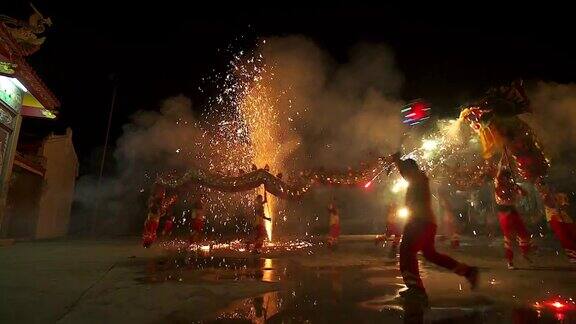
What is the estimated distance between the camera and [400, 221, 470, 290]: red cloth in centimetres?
486

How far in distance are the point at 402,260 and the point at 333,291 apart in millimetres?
1013

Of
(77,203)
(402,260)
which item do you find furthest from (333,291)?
(77,203)

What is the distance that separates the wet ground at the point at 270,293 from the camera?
3877 millimetres

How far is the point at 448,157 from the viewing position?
38.0ft

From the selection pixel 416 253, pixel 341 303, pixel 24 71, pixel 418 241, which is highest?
pixel 24 71

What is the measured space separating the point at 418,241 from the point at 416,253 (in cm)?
16

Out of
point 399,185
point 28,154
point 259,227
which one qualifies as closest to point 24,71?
point 259,227

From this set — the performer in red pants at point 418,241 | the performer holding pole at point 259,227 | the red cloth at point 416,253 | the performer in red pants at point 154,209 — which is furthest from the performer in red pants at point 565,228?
the performer in red pants at point 154,209

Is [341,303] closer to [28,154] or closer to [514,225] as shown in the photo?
[514,225]

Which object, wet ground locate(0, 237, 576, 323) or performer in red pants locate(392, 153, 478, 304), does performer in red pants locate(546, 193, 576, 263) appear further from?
performer in red pants locate(392, 153, 478, 304)

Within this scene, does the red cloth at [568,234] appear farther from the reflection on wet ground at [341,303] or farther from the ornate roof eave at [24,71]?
the ornate roof eave at [24,71]

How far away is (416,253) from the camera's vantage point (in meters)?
5.00

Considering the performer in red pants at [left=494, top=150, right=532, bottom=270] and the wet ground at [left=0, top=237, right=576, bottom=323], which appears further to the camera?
the performer in red pants at [left=494, top=150, right=532, bottom=270]

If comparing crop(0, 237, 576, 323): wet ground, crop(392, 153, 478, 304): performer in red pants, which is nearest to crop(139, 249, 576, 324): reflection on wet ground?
crop(0, 237, 576, 323): wet ground
